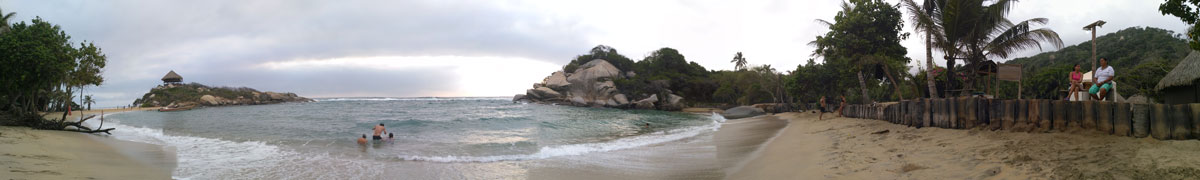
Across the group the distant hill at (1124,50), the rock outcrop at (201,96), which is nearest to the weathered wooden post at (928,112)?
the distant hill at (1124,50)

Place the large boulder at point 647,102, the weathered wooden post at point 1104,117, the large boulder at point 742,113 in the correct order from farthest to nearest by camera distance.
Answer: the large boulder at point 647,102 → the large boulder at point 742,113 → the weathered wooden post at point 1104,117

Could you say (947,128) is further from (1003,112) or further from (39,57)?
(39,57)

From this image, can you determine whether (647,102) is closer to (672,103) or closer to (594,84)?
(672,103)

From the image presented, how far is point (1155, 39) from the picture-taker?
4353 centimetres

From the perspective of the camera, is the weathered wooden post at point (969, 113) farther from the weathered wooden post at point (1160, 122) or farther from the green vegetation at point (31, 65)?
the green vegetation at point (31, 65)

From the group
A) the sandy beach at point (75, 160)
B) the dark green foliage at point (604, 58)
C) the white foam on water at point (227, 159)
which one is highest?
the dark green foliage at point (604, 58)

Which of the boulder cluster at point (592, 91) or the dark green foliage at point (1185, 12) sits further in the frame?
the boulder cluster at point (592, 91)

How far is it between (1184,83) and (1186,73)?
23 cm

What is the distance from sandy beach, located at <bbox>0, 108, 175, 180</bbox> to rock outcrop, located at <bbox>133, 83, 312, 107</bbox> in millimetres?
62626

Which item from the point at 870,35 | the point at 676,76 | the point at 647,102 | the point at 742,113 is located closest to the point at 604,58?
the point at 676,76

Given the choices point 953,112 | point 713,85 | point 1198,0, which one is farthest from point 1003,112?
point 713,85

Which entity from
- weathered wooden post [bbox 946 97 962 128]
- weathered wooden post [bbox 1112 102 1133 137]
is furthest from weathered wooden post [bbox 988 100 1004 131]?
weathered wooden post [bbox 1112 102 1133 137]

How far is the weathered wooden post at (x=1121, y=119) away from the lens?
5.62 metres

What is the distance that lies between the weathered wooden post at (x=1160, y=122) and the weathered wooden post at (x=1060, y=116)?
95cm
